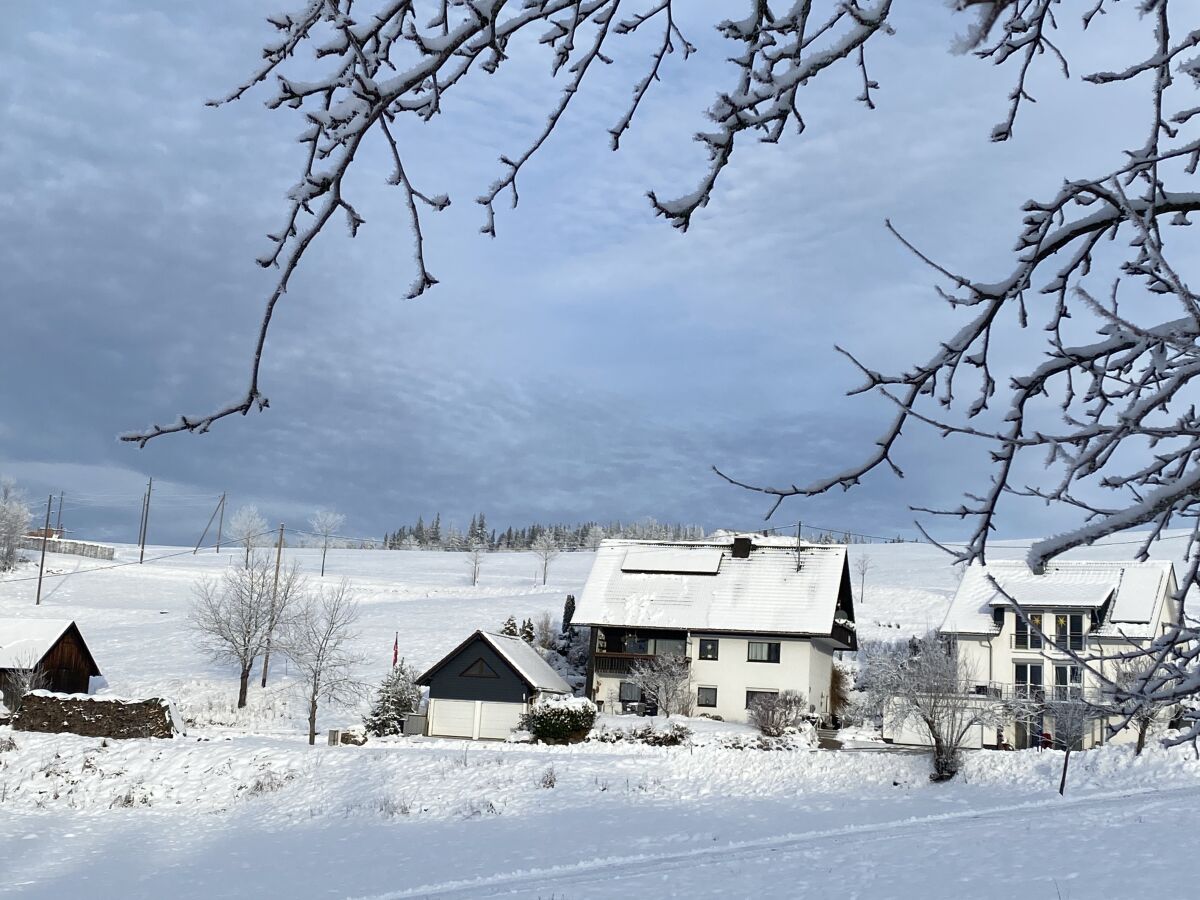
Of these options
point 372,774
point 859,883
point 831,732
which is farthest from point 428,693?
point 859,883

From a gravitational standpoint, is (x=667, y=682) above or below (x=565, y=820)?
above

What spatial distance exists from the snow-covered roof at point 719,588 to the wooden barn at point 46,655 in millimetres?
20893

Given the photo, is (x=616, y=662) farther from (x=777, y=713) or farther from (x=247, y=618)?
(x=247, y=618)

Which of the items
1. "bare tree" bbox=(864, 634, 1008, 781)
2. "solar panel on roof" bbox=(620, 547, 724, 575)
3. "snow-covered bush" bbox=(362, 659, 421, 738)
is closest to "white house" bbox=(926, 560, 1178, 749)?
"bare tree" bbox=(864, 634, 1008, 781)

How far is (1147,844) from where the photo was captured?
22141mm

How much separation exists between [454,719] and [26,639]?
17.6 metres

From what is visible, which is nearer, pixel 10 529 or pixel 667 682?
pixel 667 682

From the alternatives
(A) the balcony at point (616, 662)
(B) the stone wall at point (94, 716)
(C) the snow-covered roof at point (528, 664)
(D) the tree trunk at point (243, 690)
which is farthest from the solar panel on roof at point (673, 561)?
(B) the stone wall at point (94, 716)

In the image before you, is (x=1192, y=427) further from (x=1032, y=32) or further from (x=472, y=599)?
(x=472, y=599)

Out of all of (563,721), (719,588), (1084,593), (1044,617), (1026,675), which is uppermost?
(1084,593)

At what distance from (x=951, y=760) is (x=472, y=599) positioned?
49.6 meters

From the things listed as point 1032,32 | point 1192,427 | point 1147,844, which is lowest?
point 1147,844

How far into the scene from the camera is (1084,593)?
45.4 metres

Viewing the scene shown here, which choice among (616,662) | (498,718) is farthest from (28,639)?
(616,662)
